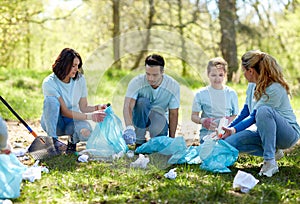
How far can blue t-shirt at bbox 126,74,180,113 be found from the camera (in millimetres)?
4129

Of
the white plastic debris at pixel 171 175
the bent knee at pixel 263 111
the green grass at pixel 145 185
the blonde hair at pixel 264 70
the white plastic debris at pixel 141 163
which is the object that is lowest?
the green grass at pixel 145 185

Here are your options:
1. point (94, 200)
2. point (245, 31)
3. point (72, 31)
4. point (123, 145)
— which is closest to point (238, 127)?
point (123, 145)

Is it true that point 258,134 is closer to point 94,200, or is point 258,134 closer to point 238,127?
point 238,127

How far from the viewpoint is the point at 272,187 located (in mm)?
2998

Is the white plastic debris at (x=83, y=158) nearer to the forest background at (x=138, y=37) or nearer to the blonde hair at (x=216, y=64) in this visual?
the forest background at (x=138, y=37)

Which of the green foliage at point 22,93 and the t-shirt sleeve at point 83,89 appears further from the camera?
the green foliage at point 22,93

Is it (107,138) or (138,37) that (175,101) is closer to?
(107,138)

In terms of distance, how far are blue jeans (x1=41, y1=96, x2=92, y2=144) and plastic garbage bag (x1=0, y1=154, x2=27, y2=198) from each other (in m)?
1.02

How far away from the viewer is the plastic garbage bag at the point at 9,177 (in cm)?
276

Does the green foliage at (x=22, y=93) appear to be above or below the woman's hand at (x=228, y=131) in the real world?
above

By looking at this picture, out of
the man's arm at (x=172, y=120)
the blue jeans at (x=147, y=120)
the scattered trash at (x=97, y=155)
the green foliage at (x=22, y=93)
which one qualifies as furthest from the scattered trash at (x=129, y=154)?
the green foliage at (x=22, y=93)

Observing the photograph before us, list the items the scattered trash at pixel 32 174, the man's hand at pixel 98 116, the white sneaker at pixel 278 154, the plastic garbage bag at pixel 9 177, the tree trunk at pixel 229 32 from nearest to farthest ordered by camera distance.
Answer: the plastic garbage bag at pixel 9 177 < the scattered trash at pixel 32 174 < the white sneaker at pixel 278 154 < the man's hand at pixel 98 116 < the tree trunk at pixel 229 32

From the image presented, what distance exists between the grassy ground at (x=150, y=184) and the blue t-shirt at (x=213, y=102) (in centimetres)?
49

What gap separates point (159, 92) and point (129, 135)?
478 millimetres
